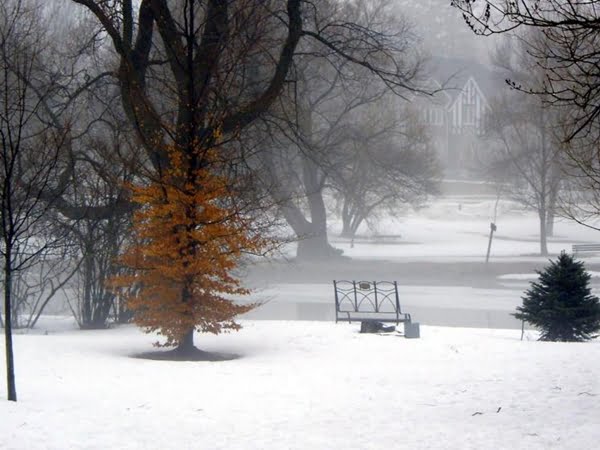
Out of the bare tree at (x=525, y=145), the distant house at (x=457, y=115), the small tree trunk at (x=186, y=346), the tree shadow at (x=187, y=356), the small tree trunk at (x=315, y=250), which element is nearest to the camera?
the tree shadow at (x=187, y=356)

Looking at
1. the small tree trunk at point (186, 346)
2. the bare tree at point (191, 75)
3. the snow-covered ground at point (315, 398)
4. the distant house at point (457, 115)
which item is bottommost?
the snow-covered ground at point (315, 398)

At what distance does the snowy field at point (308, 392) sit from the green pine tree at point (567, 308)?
1356mm

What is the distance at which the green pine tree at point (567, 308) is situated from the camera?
17.5 m

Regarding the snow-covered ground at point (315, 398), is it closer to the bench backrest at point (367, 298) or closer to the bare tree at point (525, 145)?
the bench backrest at point (367, 298)

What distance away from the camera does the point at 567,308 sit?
17.5 m

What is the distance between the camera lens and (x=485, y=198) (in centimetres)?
7725

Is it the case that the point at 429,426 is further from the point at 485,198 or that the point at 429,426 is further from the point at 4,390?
the point at 485,198

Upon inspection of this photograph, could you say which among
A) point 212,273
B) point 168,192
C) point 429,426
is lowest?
point 429,426

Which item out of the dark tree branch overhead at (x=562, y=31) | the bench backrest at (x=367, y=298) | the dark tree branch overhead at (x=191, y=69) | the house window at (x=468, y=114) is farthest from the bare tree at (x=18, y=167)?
the house window at (x=468, y=114)

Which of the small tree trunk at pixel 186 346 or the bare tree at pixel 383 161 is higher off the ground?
the bare tree at pixel 383 161

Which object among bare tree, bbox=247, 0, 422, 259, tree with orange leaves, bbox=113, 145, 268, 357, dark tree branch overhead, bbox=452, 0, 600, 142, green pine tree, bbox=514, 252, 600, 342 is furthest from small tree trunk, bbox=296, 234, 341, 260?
dark tree branch overhead, bbox=452, 0, 600, 142

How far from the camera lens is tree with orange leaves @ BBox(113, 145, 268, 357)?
588 inches

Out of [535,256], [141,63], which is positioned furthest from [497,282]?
[141,63]

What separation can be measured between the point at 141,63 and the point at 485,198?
2436 inches
